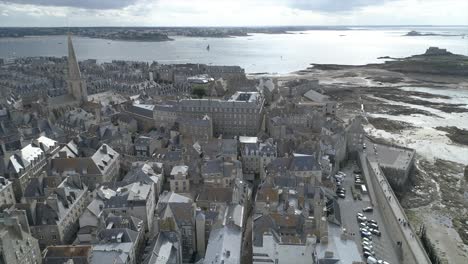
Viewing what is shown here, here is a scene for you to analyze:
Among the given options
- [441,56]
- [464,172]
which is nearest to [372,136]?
[464,172]

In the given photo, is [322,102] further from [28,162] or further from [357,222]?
[28,162]

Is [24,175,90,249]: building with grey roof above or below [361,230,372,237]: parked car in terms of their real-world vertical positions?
above

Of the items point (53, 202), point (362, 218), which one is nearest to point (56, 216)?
point (53, 202)

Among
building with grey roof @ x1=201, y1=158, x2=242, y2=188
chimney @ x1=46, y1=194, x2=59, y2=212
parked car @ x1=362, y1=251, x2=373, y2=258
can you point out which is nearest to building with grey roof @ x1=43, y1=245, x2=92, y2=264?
chimney @ x1=46, y1=194, x2=59, y2=212

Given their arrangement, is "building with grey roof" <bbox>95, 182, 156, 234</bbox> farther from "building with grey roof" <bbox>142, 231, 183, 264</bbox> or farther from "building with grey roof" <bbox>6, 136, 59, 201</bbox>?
"building with grey roof" <bbox>6, 136, 59, 201</bbox>

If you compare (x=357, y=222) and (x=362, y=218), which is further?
(x=362, y=218)

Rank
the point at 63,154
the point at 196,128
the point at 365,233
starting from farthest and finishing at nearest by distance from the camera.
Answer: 1. the point at 196,128
2. the point at 63,154
3. the point at 365,233

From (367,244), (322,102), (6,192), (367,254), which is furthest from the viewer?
(322,102)

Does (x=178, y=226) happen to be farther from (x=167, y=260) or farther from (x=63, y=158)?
(x=63, y=158)
